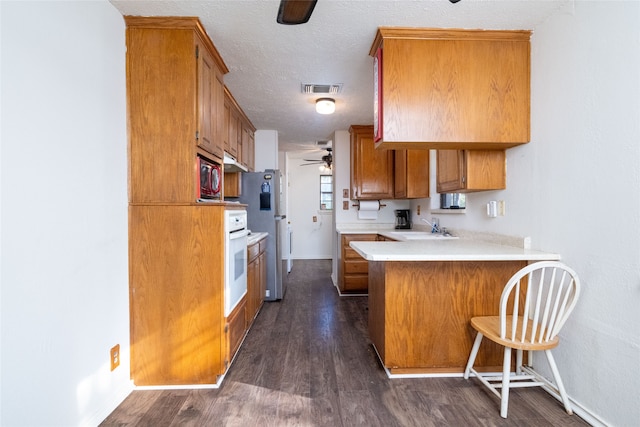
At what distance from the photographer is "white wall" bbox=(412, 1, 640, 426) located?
141 cm

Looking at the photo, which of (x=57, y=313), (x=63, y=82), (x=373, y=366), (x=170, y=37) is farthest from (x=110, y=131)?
(x=373, y=366)

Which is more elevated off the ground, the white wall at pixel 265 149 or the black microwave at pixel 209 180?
the white wall at pixel 265 149

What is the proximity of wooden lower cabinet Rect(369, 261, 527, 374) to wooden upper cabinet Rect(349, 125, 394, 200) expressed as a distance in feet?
7.36

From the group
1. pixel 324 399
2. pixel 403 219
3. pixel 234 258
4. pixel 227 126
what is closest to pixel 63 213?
pixel 234 258

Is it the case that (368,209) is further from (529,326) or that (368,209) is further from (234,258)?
(529,326)

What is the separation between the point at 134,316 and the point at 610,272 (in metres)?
2.62

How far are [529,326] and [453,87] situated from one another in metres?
1.55

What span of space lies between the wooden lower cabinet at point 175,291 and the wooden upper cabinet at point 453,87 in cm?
134

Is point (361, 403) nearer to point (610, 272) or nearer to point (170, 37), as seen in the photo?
point (610, 272)

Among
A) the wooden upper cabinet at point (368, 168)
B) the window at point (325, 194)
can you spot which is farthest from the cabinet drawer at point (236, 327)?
the window at point (325, 194)

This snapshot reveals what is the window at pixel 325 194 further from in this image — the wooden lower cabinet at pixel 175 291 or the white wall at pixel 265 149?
the wooden lower cabinet at pixel 175 291

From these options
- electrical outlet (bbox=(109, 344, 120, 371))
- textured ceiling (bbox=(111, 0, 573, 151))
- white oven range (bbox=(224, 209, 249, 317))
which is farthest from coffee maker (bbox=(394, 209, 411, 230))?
electrical outlet (bbox=(109, 344, 120, 371))

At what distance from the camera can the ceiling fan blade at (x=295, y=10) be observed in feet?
4.16

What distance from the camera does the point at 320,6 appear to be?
67.8 inches
